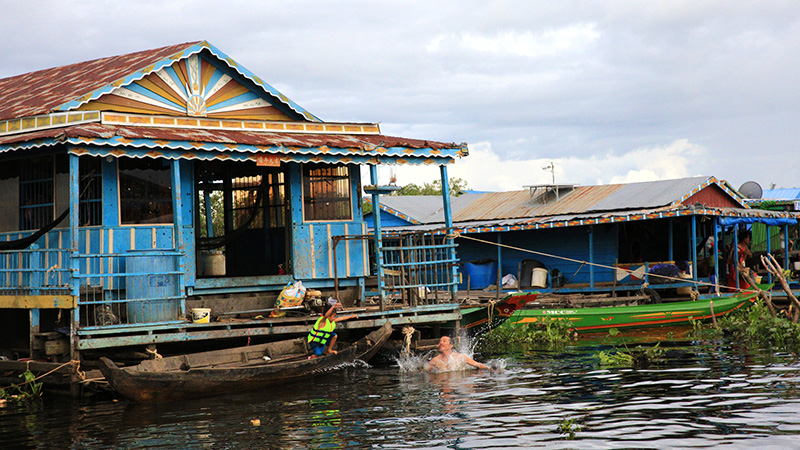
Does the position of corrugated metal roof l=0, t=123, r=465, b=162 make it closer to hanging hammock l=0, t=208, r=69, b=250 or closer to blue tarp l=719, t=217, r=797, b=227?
hanging hammock l=0, t=208, r=69, b=250

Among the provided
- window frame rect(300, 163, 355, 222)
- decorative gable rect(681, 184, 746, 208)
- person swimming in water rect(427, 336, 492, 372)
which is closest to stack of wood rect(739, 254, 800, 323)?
person swimming in water rect(427, 336, 492, 372)

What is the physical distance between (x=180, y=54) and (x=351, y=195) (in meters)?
3.94

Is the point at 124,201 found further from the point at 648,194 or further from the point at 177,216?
the point at 648,194

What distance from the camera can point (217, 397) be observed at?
12.2 meters

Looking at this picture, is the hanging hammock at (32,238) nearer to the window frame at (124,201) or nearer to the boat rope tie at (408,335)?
the window frame at (124,201)

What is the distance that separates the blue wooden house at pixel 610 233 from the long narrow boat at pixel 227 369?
9.02m

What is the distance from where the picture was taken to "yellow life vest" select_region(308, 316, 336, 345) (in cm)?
1315

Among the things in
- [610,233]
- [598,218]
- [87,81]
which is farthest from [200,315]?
[610,233]

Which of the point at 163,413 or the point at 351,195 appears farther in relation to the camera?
the point at 351,195

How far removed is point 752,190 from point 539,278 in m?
12.7

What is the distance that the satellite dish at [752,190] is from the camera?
105 feet

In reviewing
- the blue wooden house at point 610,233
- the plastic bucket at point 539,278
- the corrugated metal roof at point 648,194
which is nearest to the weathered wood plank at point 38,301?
the blue wooden house at point 610,233

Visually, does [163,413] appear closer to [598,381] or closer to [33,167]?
[33,167]

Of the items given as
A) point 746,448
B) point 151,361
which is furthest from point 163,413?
point 746,448
